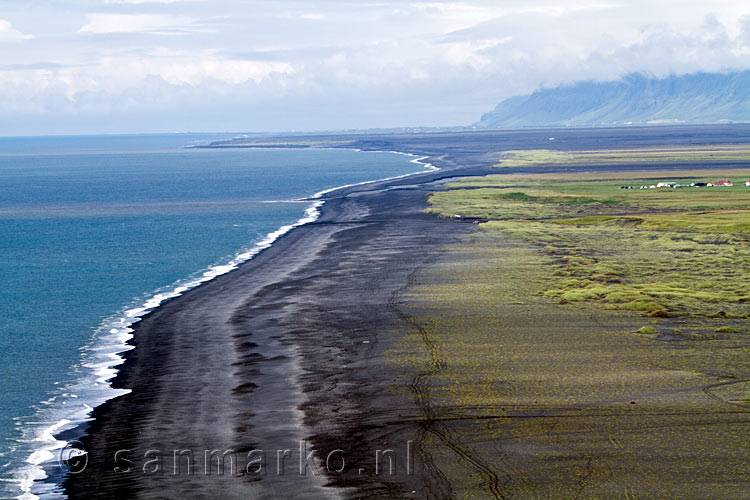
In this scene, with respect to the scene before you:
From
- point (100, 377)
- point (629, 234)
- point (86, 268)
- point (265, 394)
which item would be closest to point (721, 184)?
point (629, 234)

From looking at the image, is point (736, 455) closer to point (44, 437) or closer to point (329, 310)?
point (44, 437)

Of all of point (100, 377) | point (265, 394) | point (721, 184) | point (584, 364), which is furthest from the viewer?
point (721, 184)

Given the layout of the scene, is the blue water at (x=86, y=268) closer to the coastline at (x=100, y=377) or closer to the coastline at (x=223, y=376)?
the coastline at (x=100, y=377)

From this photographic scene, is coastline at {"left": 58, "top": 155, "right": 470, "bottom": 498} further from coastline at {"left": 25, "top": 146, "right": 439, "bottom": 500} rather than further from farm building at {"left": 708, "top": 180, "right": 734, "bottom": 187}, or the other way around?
farm building at {"left": 708, "top": 180, "right": 734, "bottom": 187}

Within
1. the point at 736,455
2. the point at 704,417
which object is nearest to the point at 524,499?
the point at 736,455

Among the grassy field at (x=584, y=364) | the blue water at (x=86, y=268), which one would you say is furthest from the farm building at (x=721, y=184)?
the blue water at (x=86, y=268)

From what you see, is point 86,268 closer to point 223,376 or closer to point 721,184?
point 223,376
